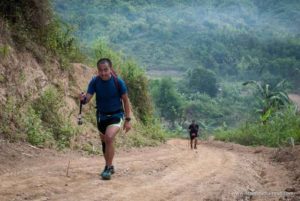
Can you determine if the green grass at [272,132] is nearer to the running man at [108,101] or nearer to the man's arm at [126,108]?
the man's arm at [126,108]

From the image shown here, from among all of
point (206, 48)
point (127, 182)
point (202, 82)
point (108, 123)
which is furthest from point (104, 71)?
point (206, 48)

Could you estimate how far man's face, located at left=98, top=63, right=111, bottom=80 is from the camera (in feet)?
23.0

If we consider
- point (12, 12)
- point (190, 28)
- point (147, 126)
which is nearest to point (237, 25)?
point (190, 28)

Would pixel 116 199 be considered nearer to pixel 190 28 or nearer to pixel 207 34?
pixel 207 34

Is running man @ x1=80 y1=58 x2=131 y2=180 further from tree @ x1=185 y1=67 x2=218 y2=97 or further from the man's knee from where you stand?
tree @ x1=185 y1=67 x2=218 y2=97

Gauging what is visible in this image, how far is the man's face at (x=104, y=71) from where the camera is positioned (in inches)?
276

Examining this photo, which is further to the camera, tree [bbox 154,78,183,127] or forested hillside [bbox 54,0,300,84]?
forested hillside [bbox 54,0,300,84]

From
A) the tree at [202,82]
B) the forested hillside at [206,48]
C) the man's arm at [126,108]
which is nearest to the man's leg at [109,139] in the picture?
the man's arm at [126,108]

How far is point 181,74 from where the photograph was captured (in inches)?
4429

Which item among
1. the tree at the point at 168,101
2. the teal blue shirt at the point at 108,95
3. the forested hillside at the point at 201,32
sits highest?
the forested hillside at the point at 201,32

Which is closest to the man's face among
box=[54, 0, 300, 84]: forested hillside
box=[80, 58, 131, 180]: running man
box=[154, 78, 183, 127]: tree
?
box=[80, 58, 131, 180]: running man

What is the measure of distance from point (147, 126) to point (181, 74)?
8983 cm

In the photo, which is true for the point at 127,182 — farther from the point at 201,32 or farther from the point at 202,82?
the point at 201,32

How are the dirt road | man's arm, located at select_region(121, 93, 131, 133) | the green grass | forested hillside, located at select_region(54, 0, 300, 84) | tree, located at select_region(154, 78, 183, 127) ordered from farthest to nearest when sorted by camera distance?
forested hillside, located at select_region(54, 0, 300, 84) → tree, located at select_region(154, 78, 183, 127) → the green grass → man's arm, located at select_region(121, 93, 131, 133) → the dirt road
